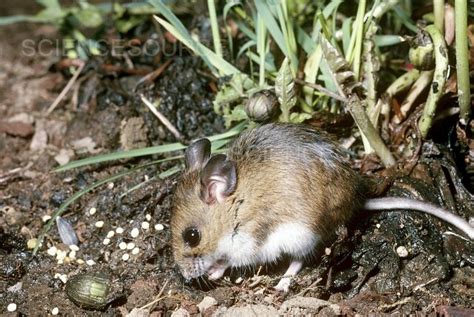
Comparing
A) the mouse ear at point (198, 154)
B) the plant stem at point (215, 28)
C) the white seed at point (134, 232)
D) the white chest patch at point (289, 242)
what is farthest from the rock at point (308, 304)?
the plant stem at point (215, 28)

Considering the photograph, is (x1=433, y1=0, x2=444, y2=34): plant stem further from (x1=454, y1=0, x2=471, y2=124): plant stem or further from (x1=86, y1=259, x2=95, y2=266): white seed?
(x1=86, y1=259, x2=95, y2=266): white seed

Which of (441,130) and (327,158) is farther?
(441,130)

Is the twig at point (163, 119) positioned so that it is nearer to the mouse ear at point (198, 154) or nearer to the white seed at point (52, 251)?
the mouse ear at point (198, 154)

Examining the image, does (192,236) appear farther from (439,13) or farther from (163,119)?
(439,13)

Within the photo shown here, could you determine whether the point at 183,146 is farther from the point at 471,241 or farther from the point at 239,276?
the point at 471,241

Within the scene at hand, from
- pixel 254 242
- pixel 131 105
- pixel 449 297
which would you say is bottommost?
pixel 449 297

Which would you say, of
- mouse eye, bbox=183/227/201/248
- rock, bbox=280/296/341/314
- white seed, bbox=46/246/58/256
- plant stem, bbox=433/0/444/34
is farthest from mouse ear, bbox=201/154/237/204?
plant stem, bbox=433/0/444/34

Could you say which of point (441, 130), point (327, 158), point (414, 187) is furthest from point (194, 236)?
point (441, 130)
